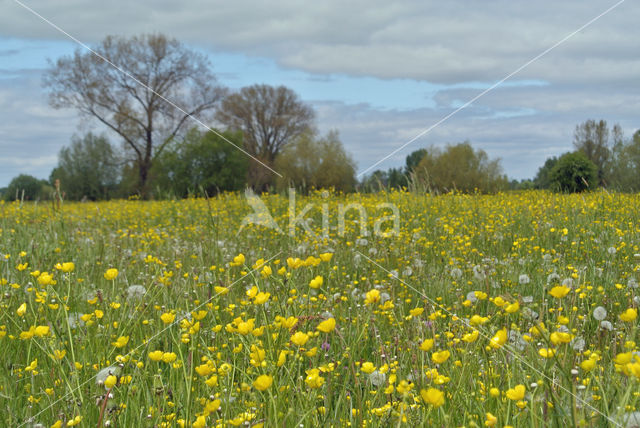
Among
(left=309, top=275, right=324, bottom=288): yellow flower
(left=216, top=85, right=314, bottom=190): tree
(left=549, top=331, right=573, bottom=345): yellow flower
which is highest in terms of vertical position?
(left=216, top=85, right=314, bottom=190): tree

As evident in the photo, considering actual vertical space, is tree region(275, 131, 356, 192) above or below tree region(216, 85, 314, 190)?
below

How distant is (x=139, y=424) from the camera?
1857mm

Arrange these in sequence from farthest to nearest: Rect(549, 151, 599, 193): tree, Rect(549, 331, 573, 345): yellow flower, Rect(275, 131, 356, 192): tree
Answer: Rect(549, 151, 599, 193): tree
Rect(275, 131, 356, 192): tree
Rect(549, 331, 573, 345): yellow flower

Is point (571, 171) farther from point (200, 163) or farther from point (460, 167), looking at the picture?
point (200, 163)

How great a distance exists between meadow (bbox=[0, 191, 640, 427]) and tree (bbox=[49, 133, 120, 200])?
96.3ft

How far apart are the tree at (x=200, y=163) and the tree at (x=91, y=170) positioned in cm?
2103

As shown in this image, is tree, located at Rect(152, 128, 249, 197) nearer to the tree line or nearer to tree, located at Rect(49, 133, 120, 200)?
the tree line

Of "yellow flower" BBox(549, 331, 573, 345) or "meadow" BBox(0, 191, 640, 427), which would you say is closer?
"yellow flower" BBox(549, 331, 573, 345)

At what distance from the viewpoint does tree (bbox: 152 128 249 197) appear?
14953mm

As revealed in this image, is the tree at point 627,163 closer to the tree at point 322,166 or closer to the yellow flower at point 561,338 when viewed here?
the tree at point 322,166

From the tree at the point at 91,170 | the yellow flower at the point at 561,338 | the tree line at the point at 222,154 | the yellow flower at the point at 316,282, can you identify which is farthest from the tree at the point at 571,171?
the tree at the point at 91,170

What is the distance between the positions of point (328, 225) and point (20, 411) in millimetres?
5042

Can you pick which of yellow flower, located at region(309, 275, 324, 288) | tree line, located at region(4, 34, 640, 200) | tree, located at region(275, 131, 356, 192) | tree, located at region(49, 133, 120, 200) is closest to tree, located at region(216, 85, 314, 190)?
tree line, located at region(4, 34, 640, 200)

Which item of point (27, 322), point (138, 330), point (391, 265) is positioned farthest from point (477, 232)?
point (27, 322)
